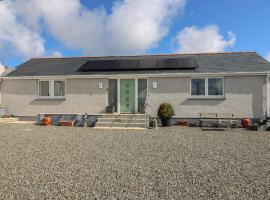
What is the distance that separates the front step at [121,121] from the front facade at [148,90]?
122 centimetres

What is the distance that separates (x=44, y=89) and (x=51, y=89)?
0.57 meters

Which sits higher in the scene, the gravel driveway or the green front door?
the green front door

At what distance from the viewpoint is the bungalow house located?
591 inches

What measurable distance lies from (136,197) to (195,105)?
11653 mm

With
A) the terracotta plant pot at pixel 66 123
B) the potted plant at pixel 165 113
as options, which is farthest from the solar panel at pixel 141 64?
the terracotta plant pot at pixel 66 123

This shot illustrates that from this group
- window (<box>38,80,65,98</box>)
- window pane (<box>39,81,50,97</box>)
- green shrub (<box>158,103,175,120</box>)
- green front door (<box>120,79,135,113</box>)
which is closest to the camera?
green shrub (<box>158,103,175,120</box>)

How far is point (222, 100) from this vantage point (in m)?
15.1

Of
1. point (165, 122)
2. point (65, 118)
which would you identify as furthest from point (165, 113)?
point (65, 118)

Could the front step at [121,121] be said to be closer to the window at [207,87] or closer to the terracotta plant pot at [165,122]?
the terracotta plant pot at [165,122]

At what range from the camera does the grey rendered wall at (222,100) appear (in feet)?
48.9

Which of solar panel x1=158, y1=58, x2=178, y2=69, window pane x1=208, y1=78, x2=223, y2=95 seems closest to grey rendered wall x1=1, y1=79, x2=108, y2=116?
solar panel x1=158, y1=58, x2=178, y2=69

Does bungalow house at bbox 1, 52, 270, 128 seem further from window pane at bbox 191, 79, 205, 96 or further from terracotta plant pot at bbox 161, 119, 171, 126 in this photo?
terracotta plant pot at bbox 161, 119, 171, 126

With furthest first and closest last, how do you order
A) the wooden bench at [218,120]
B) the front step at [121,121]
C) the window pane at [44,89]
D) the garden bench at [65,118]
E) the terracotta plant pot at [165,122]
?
the window pane at [44,89], the garden bench at [65,118], the terracotta plant pot at [165,122], the front step at [121,121], the wooden bench at [218,120]

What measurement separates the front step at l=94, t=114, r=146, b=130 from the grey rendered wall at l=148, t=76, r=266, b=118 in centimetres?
149
